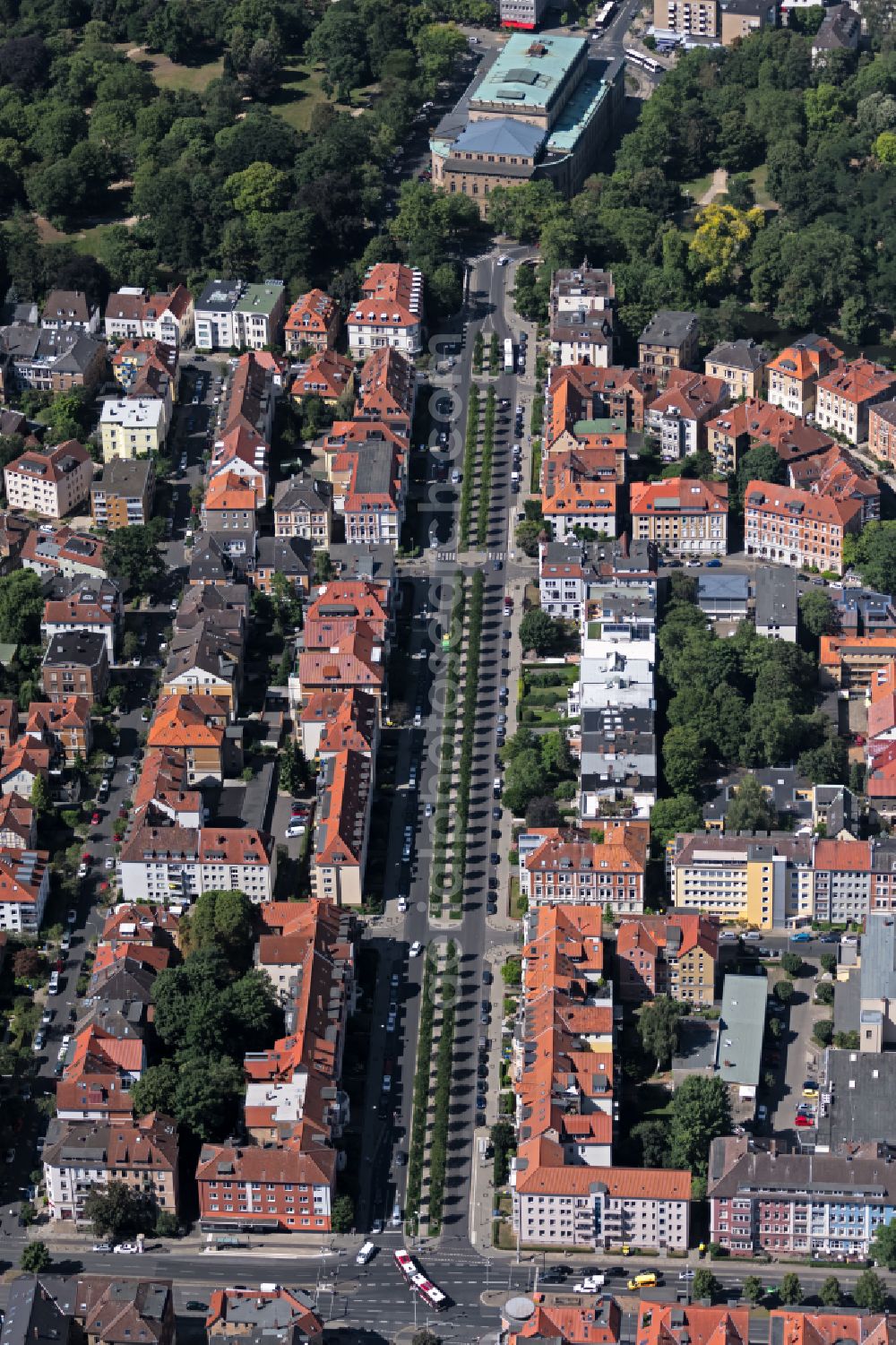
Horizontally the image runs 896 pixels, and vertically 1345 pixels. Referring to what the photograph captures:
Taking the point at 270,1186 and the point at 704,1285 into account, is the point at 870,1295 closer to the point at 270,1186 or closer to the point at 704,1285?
the point at 704,1285

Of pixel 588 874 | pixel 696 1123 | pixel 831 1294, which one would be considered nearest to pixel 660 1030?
pixel 696 1123

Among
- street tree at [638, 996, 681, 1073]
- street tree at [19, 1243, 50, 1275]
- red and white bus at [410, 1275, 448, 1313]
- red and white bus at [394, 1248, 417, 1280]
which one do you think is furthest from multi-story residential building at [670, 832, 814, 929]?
street tree at [19, 1243, 50, 1275]

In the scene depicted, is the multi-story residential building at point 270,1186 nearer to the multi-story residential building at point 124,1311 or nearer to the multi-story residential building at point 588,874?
the multi-story residential building at point 124,1311

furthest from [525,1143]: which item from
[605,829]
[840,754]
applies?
[840,754]

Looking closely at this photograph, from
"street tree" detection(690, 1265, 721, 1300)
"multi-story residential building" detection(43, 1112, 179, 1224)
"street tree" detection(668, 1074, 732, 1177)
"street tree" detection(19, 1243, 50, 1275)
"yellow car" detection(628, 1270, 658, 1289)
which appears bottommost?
"street tree" detection(19, 1243, 50, 1275)

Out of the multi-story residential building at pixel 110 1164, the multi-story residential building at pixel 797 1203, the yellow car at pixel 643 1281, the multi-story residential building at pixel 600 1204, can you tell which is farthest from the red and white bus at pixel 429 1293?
the multi-story residential building at pixel 797 1203

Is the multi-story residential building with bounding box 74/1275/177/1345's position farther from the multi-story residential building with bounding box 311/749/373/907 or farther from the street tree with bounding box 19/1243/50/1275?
the multi-story residential building with bounding box 311/749/373/907
